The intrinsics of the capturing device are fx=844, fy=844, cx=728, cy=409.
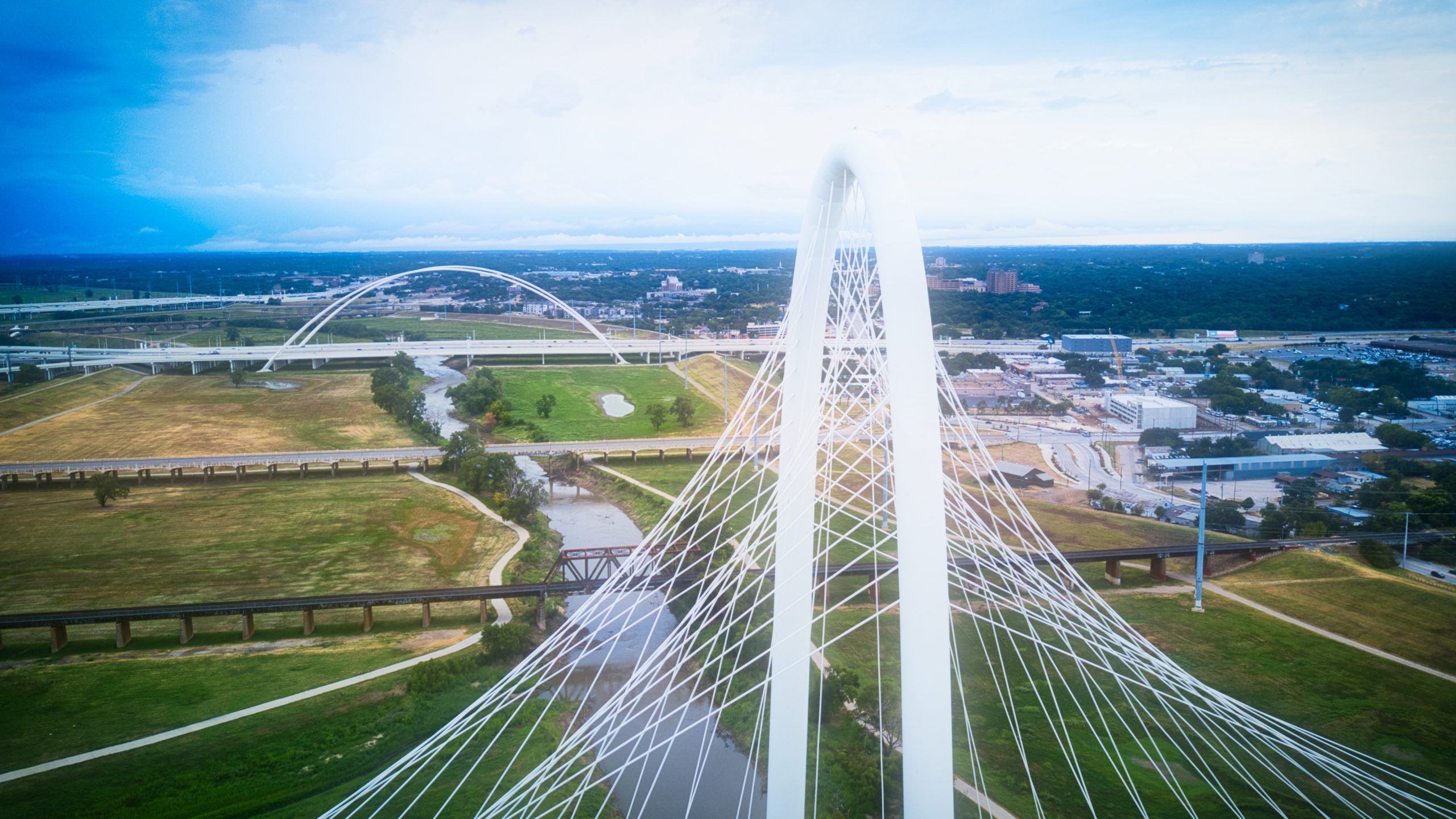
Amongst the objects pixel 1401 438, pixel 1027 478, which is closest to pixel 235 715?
pixel 1027 478

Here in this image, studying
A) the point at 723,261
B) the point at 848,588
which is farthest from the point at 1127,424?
the point at 723,261

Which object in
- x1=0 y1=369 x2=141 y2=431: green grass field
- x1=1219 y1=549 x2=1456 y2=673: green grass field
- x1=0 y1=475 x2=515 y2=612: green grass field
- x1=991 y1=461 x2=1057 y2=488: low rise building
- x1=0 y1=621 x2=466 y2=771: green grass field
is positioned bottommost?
x1=0 y1=621 x2=466 y2=771: green grass field

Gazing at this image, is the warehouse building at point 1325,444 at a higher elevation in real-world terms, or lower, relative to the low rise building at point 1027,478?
higher

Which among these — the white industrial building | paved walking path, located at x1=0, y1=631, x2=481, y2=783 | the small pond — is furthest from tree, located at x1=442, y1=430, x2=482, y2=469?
the white industrial building

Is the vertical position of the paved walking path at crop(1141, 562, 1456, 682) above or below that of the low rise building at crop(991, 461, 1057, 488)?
below

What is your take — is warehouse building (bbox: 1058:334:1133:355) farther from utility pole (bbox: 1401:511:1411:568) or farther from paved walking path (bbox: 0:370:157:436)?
paved walking path (bbox: 0:370:157:436)

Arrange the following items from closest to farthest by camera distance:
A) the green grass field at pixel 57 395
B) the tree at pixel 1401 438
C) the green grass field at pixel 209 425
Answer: the tree at pixel 1401 438 < the green grass field at pixel 209 425 < the green grass field at pixel 57 395

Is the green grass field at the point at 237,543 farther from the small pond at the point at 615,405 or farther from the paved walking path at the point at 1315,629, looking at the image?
the paved walking path at the point at 1315,629

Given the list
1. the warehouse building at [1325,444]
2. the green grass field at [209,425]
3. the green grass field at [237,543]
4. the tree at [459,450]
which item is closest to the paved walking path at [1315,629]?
the warehouse building at [1325,444]

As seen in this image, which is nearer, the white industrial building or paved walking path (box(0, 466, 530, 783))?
paved walking path (box(0, 466, 530, 783))
